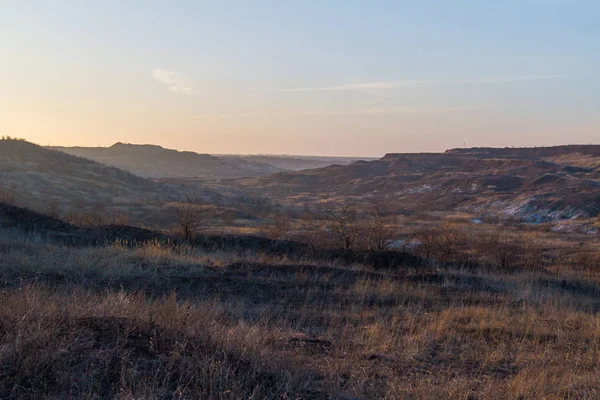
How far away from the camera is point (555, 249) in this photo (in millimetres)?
26719

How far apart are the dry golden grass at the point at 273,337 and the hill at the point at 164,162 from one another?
12936 centimetres

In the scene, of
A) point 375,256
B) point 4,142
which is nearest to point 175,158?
point 4,142

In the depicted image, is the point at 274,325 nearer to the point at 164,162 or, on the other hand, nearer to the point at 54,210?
the point at 54,210

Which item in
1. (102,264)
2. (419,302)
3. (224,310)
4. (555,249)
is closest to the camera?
(224,310)

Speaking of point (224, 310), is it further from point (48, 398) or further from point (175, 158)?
point (175, 158)

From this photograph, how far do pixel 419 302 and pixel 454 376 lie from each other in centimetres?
399

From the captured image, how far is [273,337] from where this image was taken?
17.7 feet

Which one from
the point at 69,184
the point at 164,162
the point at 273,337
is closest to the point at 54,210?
the point at 69,184

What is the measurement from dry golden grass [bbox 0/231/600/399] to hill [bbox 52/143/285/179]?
12936 centimetres

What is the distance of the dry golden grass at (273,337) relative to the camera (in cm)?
352

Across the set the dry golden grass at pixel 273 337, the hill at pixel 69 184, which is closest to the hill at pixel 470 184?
the hill at pixel 69 184

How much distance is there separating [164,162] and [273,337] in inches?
6077

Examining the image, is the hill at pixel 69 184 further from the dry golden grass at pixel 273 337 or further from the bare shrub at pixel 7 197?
the dry golden grass at pixel 273 337

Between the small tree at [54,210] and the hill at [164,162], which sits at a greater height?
the hill at [164,162]
